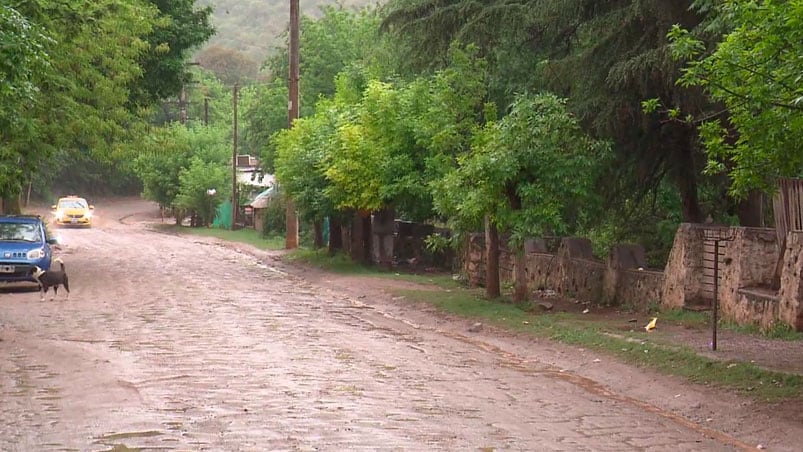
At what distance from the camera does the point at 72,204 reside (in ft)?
216

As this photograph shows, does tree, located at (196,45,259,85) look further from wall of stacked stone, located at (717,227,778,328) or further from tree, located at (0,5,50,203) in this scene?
wall of stacked stone, located at (717,227,778,328)

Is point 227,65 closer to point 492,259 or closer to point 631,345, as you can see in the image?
point 492,259

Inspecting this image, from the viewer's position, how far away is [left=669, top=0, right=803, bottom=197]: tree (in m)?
11.0

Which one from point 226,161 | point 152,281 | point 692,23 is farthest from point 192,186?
point 692,23

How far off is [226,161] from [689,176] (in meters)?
47.9

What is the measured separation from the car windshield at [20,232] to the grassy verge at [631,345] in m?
8.59

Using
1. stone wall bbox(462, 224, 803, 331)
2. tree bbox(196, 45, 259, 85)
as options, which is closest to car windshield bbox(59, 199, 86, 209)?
stone wall bbox(462, 224, 803, 331)

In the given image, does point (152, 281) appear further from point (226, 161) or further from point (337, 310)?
→ point (226, 161)

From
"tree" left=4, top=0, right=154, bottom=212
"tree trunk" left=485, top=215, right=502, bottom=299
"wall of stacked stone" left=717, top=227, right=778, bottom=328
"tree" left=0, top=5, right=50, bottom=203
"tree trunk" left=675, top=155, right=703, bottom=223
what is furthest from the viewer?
"tree" left=4, top=0, right=154, bottom=212

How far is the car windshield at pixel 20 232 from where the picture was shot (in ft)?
82.2

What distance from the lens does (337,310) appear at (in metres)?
22.6

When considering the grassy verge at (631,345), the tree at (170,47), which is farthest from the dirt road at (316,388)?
the tree at (170,47)

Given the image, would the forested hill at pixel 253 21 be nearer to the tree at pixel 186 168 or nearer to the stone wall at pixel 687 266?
the tree at pixel 186 168

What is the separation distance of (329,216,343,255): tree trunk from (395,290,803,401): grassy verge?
494 inches
